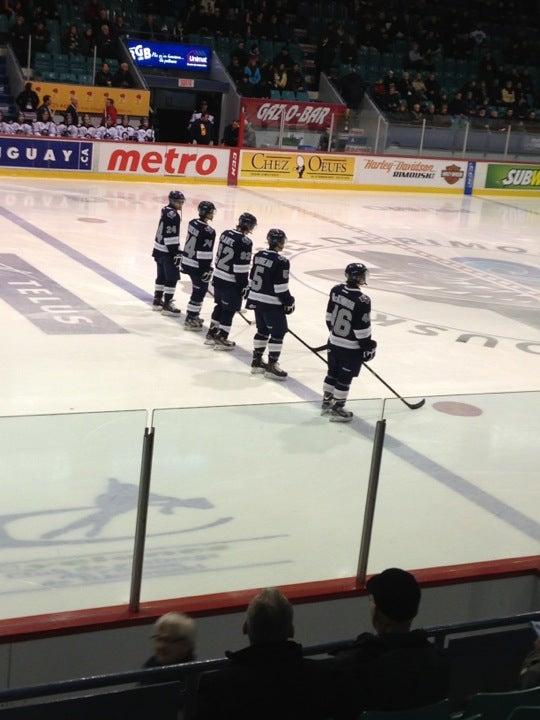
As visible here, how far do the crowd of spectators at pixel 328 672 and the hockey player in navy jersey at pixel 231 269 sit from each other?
742cm

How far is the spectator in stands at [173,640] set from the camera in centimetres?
365

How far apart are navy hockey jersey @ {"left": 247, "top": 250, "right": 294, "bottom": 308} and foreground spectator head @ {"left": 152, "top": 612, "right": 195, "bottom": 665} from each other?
255 inches

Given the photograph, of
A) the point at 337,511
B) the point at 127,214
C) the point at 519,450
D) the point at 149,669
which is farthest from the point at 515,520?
the point at 127,214

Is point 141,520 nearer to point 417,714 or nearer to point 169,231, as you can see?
point 417,714

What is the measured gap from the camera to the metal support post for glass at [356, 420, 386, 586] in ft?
16.1

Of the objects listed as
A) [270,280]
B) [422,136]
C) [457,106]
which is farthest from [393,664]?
[457,106]

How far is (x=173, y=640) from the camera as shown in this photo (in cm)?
365

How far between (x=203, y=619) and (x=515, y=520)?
1.58 m

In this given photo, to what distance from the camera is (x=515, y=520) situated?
207 inches

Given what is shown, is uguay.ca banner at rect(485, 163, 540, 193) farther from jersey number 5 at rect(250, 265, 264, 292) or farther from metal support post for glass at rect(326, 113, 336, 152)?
jersey number 5 at rect(250, 265, 264, 292)

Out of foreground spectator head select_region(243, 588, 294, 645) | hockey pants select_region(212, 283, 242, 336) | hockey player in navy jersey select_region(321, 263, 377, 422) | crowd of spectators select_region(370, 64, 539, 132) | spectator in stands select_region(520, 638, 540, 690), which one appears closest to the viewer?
foreground spectator head select_region(243, 588, 294, 645)

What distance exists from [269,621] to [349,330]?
584cm

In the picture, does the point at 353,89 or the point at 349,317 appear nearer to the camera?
the point at 349,317

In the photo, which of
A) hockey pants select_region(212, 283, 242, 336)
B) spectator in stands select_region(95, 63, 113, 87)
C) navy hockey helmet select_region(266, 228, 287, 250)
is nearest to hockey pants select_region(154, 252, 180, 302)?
hockey pants select_region(212, 283, 242, 336)
